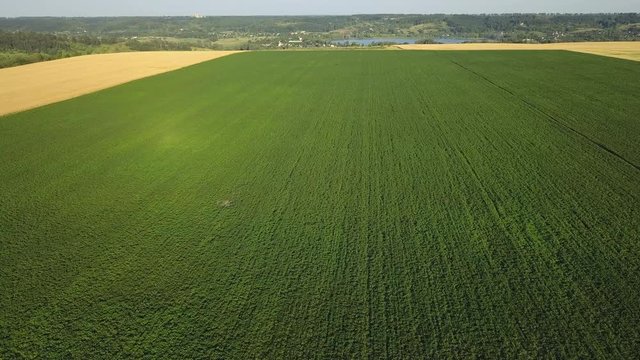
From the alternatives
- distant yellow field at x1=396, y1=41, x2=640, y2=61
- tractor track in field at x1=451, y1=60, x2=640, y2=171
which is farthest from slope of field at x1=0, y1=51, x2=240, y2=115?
distant yellow field at x1=396, y1=41, x2=640, y2=61

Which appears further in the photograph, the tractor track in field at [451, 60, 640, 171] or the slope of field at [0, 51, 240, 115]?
the slope of field at [0, 51, 240, 115]

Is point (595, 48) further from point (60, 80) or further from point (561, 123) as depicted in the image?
point (60, 80)

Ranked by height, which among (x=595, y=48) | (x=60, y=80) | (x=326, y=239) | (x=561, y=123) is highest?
(x=595, y=48)

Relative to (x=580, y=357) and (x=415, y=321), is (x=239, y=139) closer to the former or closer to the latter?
(x=415, y=321)

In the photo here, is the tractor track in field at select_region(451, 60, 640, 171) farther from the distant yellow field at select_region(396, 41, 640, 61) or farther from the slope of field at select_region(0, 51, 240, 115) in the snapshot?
the distant yellow field at select_region(396, 41, 640, 61)

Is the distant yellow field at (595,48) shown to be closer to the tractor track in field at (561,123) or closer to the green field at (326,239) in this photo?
the tractor track in field at (561,123)

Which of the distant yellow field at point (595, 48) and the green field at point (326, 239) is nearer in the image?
the green field at point (326, 239)

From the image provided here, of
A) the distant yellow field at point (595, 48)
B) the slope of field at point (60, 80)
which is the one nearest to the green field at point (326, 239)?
the slope of field at point (60, 80)

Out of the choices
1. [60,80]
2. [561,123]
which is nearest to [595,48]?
[561,123]
